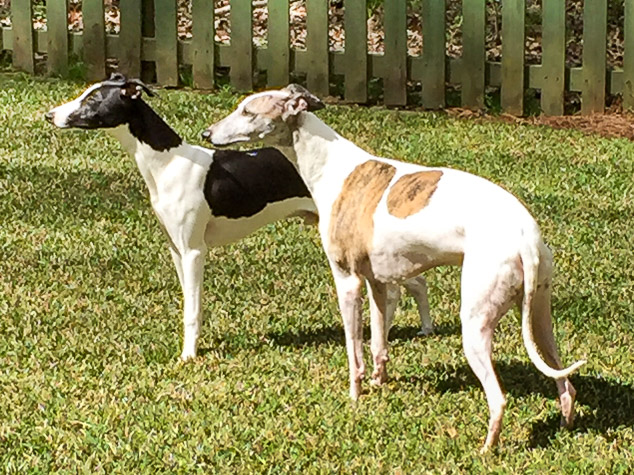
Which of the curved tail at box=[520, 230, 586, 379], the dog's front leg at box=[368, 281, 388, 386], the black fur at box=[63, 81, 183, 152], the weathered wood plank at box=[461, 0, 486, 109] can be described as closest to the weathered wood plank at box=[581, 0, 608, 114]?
the weathered wood plank at box=[461, 0, 486, 109]

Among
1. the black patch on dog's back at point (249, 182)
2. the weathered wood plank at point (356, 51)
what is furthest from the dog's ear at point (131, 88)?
the weathered wood plank at point (356, 51)

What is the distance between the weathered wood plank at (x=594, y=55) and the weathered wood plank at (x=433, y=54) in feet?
4.02

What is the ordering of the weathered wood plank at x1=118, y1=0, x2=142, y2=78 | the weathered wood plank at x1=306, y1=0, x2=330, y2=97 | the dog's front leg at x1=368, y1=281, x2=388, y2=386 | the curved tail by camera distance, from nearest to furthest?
1. the curved tail
2. the dog's front leg at x1=368, y1=281, x2=388, y2=386
3. the weathered wood plank at x1=306, y1=0, x2=330, y2=97
4. the weathered wood plank at x1=118, y1=0, x2=142, y2=78

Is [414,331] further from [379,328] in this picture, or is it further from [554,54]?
[554,54]

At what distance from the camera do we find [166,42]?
42.6ft

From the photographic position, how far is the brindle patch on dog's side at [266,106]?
604 centimetres

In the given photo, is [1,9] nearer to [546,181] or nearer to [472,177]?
[546,181]

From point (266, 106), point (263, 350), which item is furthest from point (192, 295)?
point (266, 106)

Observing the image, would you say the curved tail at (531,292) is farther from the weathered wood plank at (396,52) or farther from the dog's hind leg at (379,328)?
the weathered wood plank at (396,52)

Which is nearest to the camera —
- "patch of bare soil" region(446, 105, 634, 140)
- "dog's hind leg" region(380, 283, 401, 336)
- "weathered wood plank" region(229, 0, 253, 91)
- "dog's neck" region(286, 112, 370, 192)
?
"dog's neck" region(286, 112, 370, 192)

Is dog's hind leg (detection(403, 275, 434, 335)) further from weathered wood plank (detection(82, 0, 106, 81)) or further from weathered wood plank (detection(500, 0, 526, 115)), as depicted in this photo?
weathered wood plank (detection(82, 0, 106, 81))

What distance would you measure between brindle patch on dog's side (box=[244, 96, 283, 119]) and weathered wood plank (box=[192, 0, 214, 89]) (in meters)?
6.83

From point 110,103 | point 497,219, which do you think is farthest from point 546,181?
point 497,219

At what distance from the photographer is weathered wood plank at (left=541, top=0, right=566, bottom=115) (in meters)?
11.9
